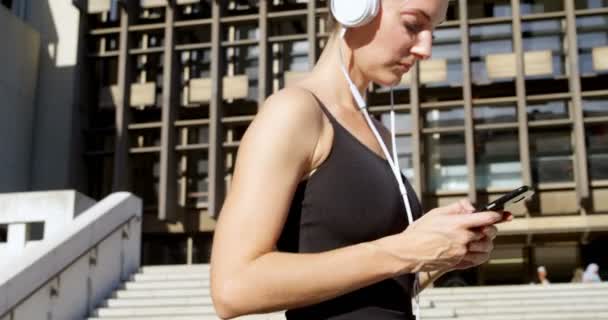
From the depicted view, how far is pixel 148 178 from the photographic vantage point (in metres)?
22.8

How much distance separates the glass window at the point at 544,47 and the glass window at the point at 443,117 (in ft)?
6.69

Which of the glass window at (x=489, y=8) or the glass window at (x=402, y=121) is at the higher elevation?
the glass window at (x=489, y=8)

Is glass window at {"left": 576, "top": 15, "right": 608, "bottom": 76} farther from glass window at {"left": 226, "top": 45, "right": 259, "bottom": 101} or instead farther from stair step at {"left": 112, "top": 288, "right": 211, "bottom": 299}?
stair step at {"left": 112, "top": 288, "right": 211, "bottom": 299}

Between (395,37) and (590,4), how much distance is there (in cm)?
2153

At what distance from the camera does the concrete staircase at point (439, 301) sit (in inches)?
395

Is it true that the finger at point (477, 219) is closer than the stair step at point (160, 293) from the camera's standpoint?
Yes

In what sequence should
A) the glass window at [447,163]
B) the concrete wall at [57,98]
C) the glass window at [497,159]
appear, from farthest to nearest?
the concrete wall at [57,98]
the glass window at [447,163]
the glass window at [497,159]

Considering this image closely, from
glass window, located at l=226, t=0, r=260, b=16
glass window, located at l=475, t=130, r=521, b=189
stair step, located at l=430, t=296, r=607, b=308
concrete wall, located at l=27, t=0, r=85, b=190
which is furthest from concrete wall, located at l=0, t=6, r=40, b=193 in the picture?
stair step, located at l=430, t=296, r=607, b=308

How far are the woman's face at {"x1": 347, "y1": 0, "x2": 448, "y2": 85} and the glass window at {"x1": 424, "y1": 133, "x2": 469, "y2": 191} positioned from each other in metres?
19.4

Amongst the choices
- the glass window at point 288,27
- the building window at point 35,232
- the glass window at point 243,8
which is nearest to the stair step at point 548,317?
the building window at point 35,232

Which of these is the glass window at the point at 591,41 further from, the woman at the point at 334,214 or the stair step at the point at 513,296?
the woman at the point at 334,214

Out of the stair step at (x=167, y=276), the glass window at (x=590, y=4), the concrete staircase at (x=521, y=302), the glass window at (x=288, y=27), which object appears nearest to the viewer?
the concrete staircase at (x=521, y=302)

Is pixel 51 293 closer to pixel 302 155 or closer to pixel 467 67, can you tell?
pixel 302 155

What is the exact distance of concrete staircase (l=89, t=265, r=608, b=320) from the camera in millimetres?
10023
